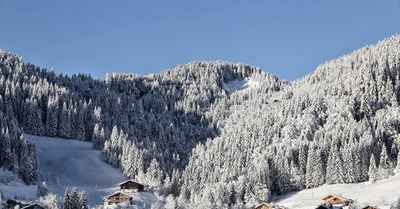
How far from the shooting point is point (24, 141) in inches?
5502

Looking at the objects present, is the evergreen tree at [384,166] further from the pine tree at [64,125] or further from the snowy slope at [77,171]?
the pine tree at [64,125]

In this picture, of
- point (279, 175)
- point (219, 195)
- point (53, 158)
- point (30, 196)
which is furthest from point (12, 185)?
point (279, 175)

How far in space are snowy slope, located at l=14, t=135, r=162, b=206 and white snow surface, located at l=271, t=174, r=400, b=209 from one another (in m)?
40.1

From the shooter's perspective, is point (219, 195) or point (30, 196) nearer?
point (30, 196)

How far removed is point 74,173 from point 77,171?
1.41 m

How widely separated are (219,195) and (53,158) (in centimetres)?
6531

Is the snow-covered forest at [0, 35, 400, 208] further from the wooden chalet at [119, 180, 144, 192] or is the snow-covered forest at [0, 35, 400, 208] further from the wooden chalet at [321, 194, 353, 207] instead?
the wooden chalet at [321, 194, 353, 207]

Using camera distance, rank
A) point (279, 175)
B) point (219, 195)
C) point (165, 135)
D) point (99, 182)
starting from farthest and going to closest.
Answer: point (165, 135)
point (99, 182)
point (279, 175)
point (219, 195)

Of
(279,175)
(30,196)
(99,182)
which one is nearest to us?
(30,196)

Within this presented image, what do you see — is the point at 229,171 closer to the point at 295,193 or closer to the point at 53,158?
the point at 295,193

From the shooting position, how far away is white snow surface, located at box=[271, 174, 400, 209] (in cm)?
10012

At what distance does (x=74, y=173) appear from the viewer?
148500mm

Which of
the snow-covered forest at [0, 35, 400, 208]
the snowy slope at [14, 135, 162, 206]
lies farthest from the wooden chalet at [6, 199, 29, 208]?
the snow-covered forest at [0, 35, 400, 208]

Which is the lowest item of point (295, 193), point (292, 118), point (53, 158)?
point (295, 193)
